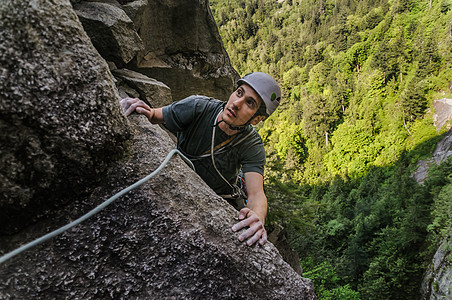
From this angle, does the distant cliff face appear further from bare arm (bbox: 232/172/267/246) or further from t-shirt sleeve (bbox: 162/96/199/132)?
t-shirt sleeve (bbox: 162/96/199/132)

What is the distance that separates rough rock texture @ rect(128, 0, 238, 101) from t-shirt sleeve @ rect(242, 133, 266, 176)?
4452mm

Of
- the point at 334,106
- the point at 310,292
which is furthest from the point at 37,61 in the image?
the point at 334,106

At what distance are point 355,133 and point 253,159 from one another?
174ft

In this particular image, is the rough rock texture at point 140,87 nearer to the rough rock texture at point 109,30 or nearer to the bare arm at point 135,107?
the rough rock texture at point 109,30

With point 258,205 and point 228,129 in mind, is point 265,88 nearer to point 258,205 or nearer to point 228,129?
point 228,129

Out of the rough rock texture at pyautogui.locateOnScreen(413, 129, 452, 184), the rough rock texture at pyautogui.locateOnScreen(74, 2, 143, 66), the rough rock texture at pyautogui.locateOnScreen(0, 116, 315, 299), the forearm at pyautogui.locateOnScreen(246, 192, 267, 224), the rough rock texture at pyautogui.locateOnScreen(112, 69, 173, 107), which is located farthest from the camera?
the rough rock texture at pyautogui.locateOnScreen(413, 129, 452, 184)

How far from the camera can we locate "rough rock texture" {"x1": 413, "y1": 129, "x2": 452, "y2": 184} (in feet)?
104

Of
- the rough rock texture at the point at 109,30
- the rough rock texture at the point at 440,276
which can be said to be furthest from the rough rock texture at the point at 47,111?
the rough rock texture at the point at 440,276

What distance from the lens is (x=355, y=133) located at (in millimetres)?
49156

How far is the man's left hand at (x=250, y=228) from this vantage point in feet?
5.31

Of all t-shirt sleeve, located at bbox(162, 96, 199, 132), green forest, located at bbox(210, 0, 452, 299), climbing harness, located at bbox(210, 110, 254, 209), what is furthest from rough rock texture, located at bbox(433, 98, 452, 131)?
t-shirt sleeve, located at bbox(162, 96, 199, 132)

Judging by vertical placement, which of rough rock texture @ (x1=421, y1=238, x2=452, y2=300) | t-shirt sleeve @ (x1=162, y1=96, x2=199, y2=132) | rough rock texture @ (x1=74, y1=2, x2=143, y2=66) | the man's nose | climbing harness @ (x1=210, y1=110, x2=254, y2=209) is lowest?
rough rock texture @ (x1=421, y1=238, x2=452, y2=300)

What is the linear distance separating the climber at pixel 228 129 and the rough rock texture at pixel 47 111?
810mm

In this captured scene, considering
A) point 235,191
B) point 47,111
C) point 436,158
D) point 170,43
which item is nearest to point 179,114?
point 235,191
